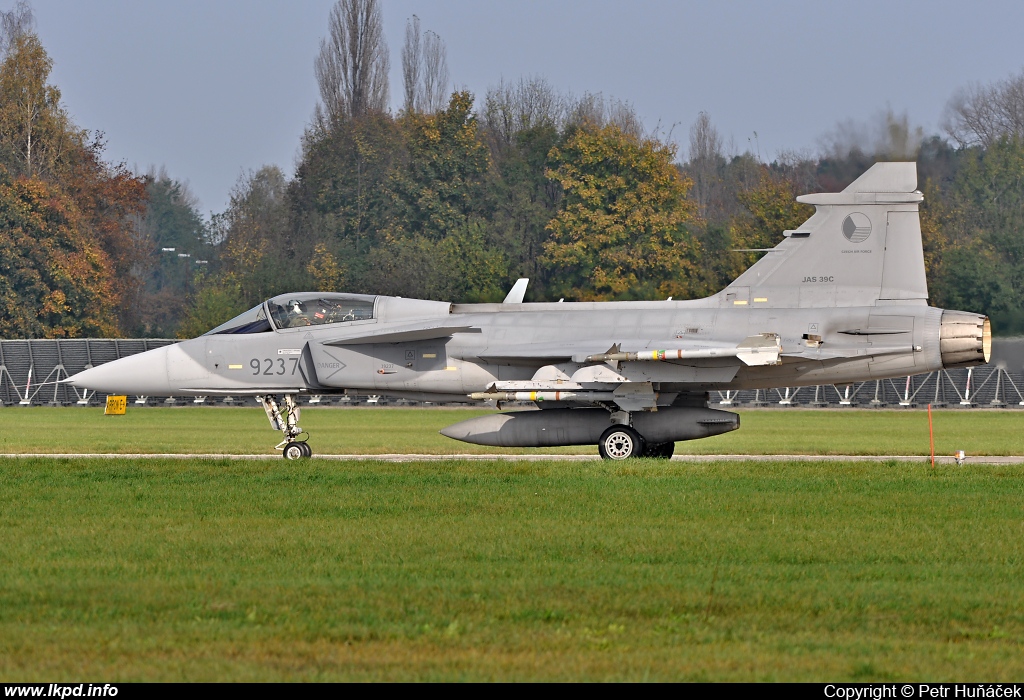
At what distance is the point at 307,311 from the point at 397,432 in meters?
9.75

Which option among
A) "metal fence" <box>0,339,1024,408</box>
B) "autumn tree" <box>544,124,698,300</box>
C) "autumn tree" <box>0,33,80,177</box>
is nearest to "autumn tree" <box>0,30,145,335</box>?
"autumn tree" <box>0,33,80,177</box>

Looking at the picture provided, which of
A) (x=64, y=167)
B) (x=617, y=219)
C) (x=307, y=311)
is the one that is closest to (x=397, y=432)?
(x=307, y=311)

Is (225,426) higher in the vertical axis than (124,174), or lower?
lower

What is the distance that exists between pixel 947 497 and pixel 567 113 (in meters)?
46.9

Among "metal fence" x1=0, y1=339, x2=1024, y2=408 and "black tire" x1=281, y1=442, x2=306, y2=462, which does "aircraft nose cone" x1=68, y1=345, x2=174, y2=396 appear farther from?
"metal fence" x1=0, y1=339, x2=1024, y2=408

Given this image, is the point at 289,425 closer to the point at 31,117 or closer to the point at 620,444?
the point at 620,444

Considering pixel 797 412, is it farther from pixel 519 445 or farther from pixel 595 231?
pixel 519 445

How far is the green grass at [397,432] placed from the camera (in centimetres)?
2291

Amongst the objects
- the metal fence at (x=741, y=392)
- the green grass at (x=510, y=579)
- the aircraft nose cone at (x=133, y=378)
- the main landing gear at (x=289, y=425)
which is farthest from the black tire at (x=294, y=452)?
the metal fence at (x=741, y=392)

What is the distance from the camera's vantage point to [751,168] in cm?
6938

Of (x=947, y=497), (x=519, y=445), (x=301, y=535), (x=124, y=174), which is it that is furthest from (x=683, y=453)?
(x=124, y=174)

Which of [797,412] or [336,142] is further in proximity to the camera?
[336,142]

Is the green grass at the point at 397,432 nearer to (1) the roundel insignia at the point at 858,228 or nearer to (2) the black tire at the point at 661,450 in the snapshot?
(2) the black tire at the point at 661,450

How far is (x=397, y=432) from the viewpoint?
93.6 ft
